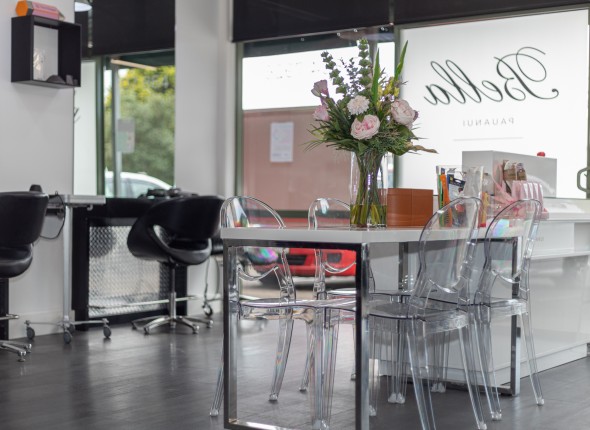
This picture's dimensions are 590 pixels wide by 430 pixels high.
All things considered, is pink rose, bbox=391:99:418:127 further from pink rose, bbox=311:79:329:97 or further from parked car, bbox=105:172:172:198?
parked car, bbox=105:172:172:198

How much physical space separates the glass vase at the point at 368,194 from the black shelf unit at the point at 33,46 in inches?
120

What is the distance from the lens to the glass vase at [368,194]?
12.7 ft

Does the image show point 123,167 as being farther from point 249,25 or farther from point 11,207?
point 11,207

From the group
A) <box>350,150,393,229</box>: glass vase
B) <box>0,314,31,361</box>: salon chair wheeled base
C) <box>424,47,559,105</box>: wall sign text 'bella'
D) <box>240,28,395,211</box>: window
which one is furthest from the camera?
<box>240,28,395,211</box>: window

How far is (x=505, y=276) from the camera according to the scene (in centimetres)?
422

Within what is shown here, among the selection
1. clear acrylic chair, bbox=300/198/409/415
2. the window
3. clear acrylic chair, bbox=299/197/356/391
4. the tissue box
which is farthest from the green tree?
the tissue box

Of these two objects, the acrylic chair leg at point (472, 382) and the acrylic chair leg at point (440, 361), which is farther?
the acrylic chair leg at point (440, 361)

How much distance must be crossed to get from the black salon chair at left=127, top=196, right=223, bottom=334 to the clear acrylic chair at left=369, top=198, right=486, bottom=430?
110 inches

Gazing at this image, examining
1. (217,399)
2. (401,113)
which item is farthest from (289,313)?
(401,113)

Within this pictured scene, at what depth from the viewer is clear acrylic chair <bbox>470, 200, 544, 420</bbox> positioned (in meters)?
3.97

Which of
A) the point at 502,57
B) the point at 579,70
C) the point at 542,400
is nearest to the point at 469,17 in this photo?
the point at 502,57

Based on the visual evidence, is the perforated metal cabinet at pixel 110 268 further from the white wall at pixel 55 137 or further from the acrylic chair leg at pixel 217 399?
the acrylic chair leg at pixel 217 399

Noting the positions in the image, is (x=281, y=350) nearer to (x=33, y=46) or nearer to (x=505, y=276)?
(x=505, y=276)

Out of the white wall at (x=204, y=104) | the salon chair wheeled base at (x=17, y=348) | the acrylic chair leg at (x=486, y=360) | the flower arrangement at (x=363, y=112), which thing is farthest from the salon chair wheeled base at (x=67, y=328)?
the acrylic chair leg at (x=486, y=360)
